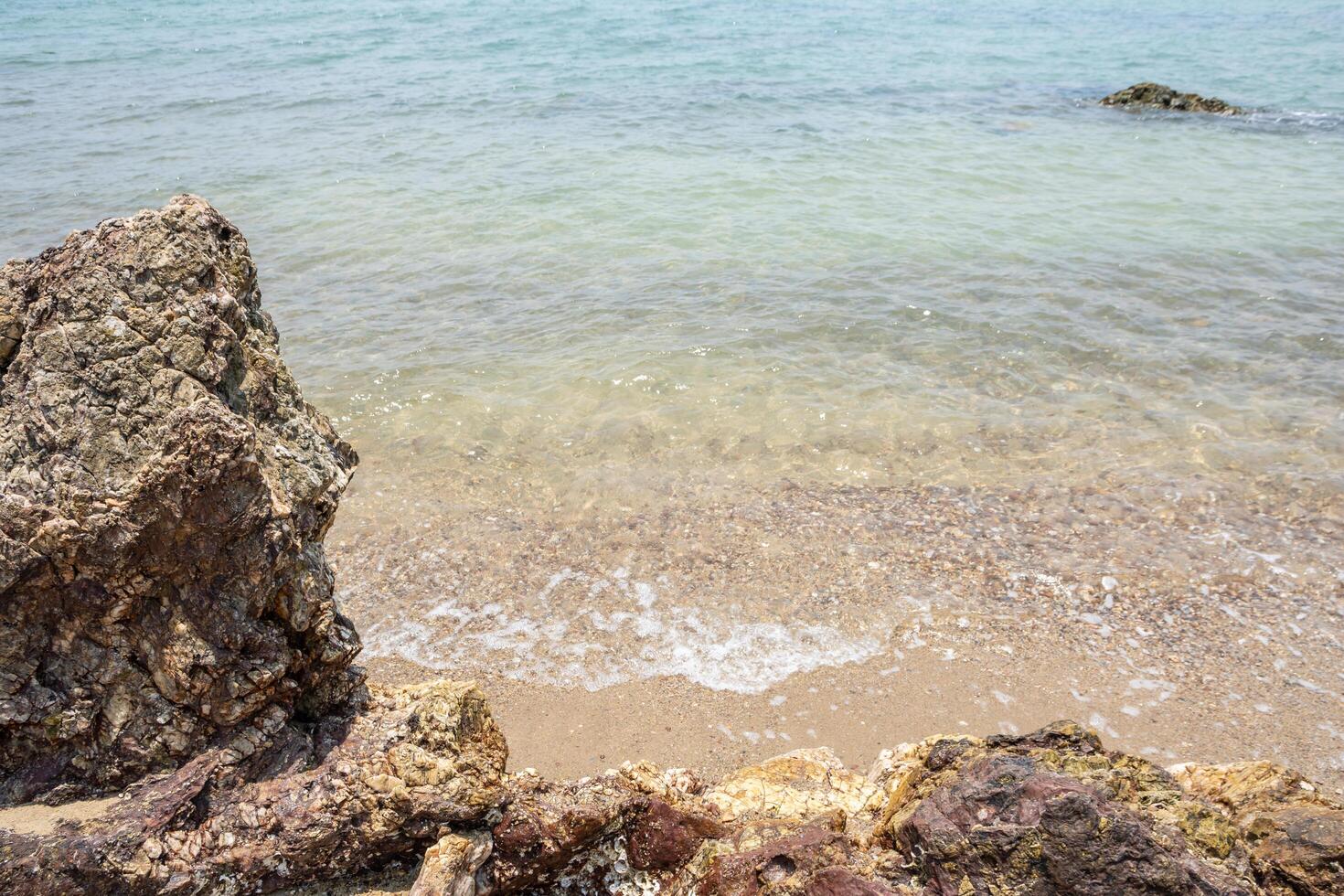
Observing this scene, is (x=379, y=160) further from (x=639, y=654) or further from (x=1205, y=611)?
(x=1205, y=611)

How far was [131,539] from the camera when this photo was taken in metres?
2.98

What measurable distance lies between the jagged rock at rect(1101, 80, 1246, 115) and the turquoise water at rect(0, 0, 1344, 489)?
3.28 feet

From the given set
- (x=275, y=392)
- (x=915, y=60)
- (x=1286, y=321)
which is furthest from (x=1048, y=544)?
(x=915, y=60)

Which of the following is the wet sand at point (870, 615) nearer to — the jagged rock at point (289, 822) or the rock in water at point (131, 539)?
the jagged rock at point (289, 822)

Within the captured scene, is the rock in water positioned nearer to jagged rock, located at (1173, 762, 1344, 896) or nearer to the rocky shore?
the rocky shore

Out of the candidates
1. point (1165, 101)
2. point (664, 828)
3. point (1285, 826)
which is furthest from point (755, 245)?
point (1165, 101)

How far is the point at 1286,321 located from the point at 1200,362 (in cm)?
182

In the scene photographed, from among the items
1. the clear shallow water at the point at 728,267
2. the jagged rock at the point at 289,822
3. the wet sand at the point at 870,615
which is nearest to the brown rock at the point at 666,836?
the jagged rock at the point at 289,822

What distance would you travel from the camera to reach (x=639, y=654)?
5.77 metres

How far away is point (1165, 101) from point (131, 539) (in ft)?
80.3

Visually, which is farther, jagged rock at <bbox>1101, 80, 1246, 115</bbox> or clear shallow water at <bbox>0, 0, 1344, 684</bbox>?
jagged rock at <bbox>1101, 80, 1246, 115</bbox>

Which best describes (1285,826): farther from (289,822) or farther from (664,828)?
(289,822)

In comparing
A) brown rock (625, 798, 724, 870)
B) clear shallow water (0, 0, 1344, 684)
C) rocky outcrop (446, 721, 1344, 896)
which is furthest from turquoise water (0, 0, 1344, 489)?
brown rock (625, 798, 724, 870)

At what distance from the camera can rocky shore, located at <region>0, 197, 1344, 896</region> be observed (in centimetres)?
293
